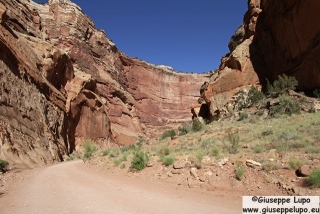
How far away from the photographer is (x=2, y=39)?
21.5 metres

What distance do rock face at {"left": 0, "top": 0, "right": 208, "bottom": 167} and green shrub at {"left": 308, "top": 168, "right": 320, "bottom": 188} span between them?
15766mm

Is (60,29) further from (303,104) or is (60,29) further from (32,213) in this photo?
(32,213)

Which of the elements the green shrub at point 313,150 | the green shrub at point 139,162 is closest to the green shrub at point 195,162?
the green shrub at point 139,162

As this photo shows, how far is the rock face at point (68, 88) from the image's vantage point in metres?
21.1

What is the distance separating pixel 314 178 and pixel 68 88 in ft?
123

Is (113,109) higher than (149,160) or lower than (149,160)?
higher

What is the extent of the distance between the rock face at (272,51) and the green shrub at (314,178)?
22.0 metres

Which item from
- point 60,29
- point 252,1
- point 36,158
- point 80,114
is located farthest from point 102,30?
point 36,158

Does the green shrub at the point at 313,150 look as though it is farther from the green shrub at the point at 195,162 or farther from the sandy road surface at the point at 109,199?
the sandy road surface at the point at 109,199

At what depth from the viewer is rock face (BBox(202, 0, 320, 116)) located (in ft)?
87.2

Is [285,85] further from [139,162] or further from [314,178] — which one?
[314,178]

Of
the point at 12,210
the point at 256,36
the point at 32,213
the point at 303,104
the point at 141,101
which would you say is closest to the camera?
the point at 32,213

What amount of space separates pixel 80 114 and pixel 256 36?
28598 mm

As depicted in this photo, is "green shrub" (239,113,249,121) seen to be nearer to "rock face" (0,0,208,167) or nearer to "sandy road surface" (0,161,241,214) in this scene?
"sandy road surface" (0,161,241,214)
